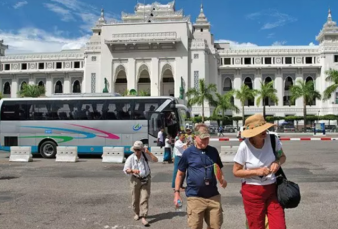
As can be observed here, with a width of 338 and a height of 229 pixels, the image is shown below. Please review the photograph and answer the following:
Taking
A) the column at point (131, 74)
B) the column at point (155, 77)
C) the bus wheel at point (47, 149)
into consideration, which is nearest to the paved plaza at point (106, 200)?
the bus wheel at point (47, 149)

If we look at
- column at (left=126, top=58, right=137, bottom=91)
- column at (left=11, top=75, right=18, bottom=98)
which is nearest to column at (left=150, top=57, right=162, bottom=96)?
column at (left=126, top=58, right=137, bottom=91)

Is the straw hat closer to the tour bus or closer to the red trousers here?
the red trousers

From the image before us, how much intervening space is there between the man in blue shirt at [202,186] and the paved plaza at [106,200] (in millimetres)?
1652

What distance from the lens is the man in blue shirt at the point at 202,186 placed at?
13.8 feet

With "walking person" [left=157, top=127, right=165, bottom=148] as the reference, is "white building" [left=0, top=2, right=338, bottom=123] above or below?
above

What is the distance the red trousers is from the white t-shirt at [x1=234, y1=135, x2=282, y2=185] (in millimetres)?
64

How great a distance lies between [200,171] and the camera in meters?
4.26

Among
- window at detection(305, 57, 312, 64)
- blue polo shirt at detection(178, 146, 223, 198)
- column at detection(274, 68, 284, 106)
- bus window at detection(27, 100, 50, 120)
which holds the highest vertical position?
window at detection(305, 57, 312, 64)

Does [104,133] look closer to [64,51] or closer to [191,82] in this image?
[191,82]

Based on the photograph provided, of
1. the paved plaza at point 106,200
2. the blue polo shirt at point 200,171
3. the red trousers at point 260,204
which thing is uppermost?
the blue polo shirt at point 200,171

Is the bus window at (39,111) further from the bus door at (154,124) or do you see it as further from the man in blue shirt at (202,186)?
the man in blue shirt at (202,186)

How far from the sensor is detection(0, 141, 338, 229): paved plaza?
6016mm

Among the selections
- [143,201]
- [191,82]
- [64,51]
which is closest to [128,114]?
[143,201]

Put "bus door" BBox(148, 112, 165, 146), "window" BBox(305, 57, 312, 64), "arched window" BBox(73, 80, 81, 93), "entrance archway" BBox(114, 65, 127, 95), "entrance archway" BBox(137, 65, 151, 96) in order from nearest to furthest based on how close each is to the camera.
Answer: "bus door" BBox(148, 112, 165, 146) < "entrance archway" BBox(137, 65, 151, 96) < "window" BBox(305, 57, 312, 64) < "entrance archway" BBox(114, 65, 127, 95) < "arched window" BBox(73, 80, 81, 93)
